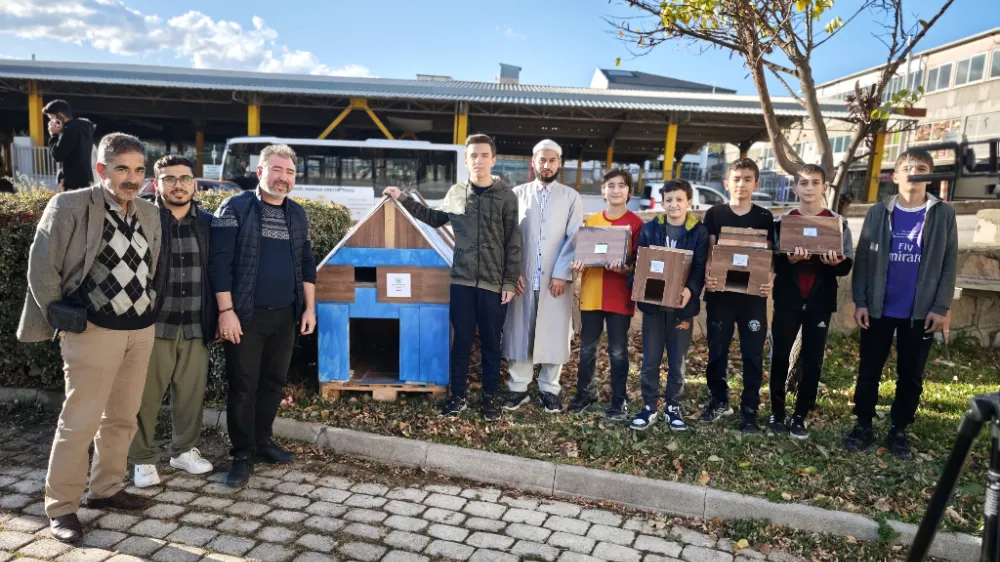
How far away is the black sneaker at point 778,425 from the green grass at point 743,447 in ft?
0.24

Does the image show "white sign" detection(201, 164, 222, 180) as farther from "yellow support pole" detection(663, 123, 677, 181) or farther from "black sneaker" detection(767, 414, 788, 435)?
"black sneaker" detection(767, 414, 788, 435)

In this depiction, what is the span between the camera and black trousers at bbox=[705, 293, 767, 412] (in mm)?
4180

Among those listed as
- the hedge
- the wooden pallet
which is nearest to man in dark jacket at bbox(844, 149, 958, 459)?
the wooden pallet

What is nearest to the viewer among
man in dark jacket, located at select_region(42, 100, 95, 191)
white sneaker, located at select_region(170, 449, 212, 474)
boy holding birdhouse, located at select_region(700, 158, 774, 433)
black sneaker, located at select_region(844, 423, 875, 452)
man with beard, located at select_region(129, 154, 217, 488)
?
man with beard, located at select_region(129, 154, 217, 488)

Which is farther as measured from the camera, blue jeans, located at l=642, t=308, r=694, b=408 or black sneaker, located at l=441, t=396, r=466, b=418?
black sneaker, located at l=441, t=396, r=466, b=418

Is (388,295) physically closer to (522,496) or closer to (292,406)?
(292,406)

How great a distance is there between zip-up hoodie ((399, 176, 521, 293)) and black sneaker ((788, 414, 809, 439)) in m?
2.17

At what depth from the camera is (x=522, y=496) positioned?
362cm

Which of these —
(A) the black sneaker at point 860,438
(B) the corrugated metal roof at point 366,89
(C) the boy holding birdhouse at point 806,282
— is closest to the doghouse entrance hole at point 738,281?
(C) the boy holding birdhouse at point 806,282

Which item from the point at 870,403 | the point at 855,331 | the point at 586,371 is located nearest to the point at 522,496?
the point at 586,371

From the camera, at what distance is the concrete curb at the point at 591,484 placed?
10.5ft

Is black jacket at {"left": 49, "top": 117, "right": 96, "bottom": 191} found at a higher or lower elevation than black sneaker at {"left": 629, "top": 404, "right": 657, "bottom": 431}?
higher

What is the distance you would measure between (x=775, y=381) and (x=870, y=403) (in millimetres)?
593

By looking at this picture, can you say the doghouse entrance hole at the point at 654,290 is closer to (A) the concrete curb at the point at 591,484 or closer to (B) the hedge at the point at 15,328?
(A) the concrete curb at the point at 591,484
